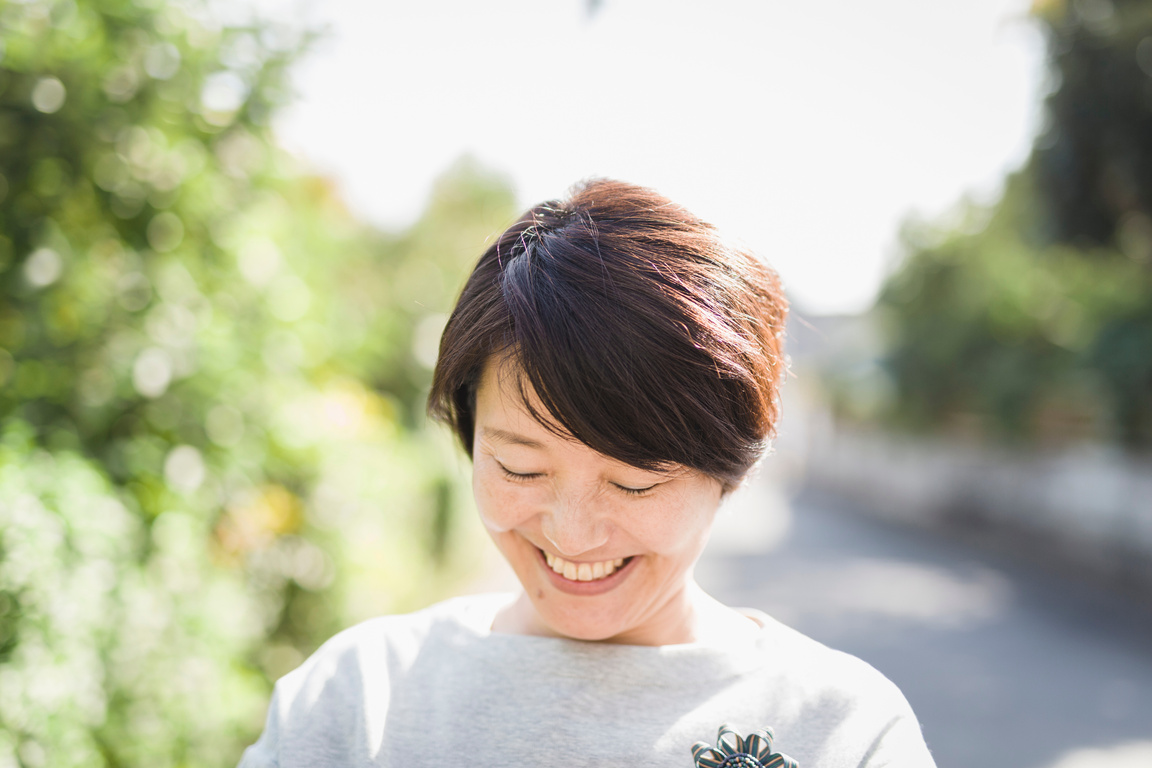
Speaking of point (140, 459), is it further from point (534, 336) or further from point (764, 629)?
point (764, 629)

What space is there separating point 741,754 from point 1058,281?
11207 millimetres

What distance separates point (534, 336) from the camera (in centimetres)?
112

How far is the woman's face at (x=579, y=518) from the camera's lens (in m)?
1.16

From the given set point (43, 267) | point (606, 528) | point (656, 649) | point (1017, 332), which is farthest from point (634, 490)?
point (1017, 332)

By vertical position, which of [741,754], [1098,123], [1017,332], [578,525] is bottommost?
[741,754]

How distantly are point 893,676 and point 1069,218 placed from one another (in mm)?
4636

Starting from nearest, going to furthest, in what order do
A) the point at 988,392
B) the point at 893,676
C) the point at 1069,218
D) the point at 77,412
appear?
the point at 77,412, the point at 893,676, the point at 1069,218, the point at 988,392

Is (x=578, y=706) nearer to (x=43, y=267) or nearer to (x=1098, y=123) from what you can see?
(x=43, y=267)

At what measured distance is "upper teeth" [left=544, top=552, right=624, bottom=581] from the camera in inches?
48.8

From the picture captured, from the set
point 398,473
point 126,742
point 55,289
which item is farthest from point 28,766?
point 398,473

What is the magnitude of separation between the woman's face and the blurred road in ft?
0.79

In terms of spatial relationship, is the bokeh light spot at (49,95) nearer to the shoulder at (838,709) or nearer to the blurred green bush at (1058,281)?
the shoulder at (838,709)

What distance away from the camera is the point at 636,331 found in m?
1.08

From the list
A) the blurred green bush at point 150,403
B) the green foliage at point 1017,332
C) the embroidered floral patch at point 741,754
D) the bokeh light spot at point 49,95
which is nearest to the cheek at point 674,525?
the embroidered floral patch at point 741,754
